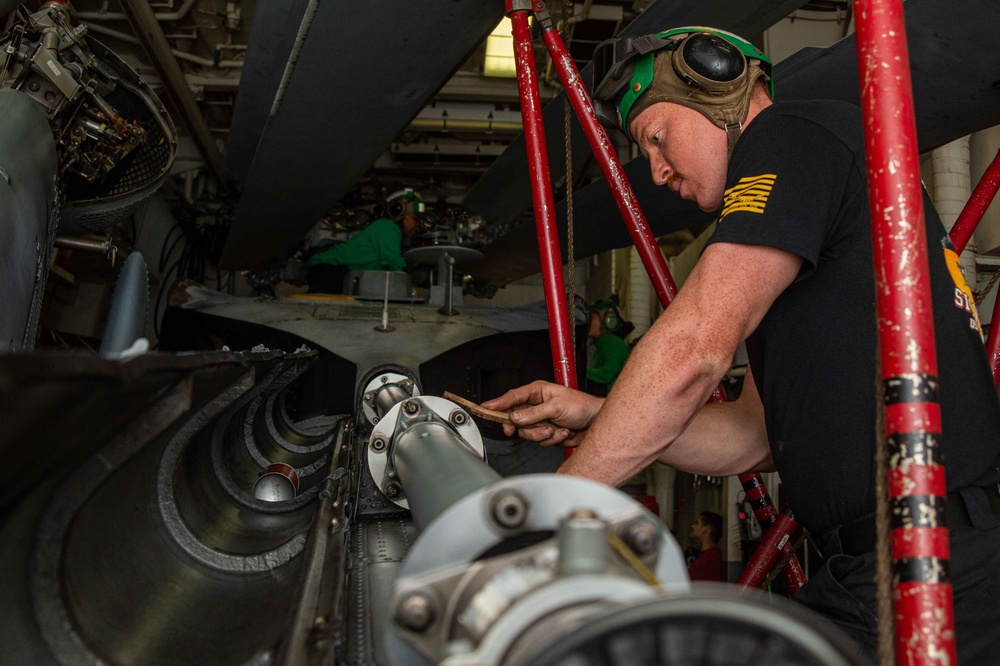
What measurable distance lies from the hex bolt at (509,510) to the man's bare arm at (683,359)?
1.43 feet


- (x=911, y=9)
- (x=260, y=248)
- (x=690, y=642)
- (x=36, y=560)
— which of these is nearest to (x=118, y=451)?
(x=36, y=560)

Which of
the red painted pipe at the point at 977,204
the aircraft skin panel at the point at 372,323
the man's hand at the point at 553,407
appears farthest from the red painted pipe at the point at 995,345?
the aircraft skin panel at the point at 372,323

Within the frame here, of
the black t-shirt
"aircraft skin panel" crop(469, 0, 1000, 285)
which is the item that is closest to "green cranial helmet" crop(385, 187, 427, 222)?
"aircraft skin panel" crop(469, 0, 1000, 285)

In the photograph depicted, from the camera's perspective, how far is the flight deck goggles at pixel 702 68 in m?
1.31

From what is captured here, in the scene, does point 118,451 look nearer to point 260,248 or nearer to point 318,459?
point 318,459

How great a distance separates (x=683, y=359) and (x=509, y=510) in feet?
1.57

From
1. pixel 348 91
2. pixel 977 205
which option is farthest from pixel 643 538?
pixel 348 91

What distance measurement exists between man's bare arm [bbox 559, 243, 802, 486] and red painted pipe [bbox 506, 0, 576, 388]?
0.99m

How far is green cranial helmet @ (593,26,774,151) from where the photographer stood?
4.28ft

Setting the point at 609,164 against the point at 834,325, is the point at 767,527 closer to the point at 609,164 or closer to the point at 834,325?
the point at 609,164

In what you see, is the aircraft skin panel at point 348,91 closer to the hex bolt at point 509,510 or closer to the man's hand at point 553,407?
the man's hand at point 553,407

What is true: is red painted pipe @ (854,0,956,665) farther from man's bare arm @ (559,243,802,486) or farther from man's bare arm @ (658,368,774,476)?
man's bare arm @ (658,368,774,476)

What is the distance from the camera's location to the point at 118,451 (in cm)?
92

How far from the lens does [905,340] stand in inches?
31.0
